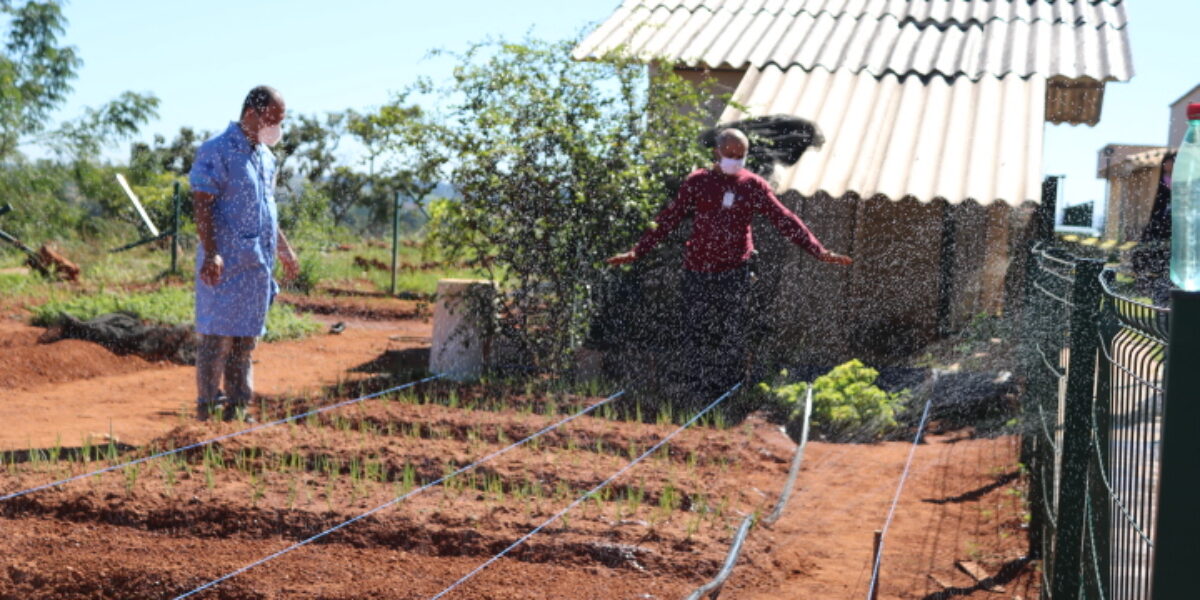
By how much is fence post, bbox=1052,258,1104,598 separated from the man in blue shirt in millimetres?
3968

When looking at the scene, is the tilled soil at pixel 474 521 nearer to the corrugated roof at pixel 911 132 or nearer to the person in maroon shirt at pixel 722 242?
the person in maroon shirt at pixel 722 242

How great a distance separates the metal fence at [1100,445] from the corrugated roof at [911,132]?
4.26 metres

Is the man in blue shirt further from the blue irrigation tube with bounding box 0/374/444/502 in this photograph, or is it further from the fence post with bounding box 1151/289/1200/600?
the fence post with bounding box 1151/289/1200/600

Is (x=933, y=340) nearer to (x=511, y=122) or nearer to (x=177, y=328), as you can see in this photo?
(x=511, y=122)

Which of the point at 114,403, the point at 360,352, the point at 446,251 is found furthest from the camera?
the point at 360,352

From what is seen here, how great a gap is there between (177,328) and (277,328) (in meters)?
1.36

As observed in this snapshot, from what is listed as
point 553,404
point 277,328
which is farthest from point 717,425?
point 277,328

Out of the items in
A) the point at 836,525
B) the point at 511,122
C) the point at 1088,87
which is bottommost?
the point at 836,525

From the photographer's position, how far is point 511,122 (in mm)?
8070

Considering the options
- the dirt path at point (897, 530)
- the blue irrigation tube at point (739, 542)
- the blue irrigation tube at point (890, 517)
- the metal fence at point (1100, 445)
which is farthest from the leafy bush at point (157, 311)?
the metal fence at point (1100, 445)

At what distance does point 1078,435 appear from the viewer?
11.7 feet

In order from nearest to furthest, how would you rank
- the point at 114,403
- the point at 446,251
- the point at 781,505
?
the point at 781,505 → the point at 114,403 → the point at 446,251

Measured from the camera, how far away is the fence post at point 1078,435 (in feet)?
11.5

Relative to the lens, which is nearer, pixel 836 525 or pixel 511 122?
pixel 836 525
